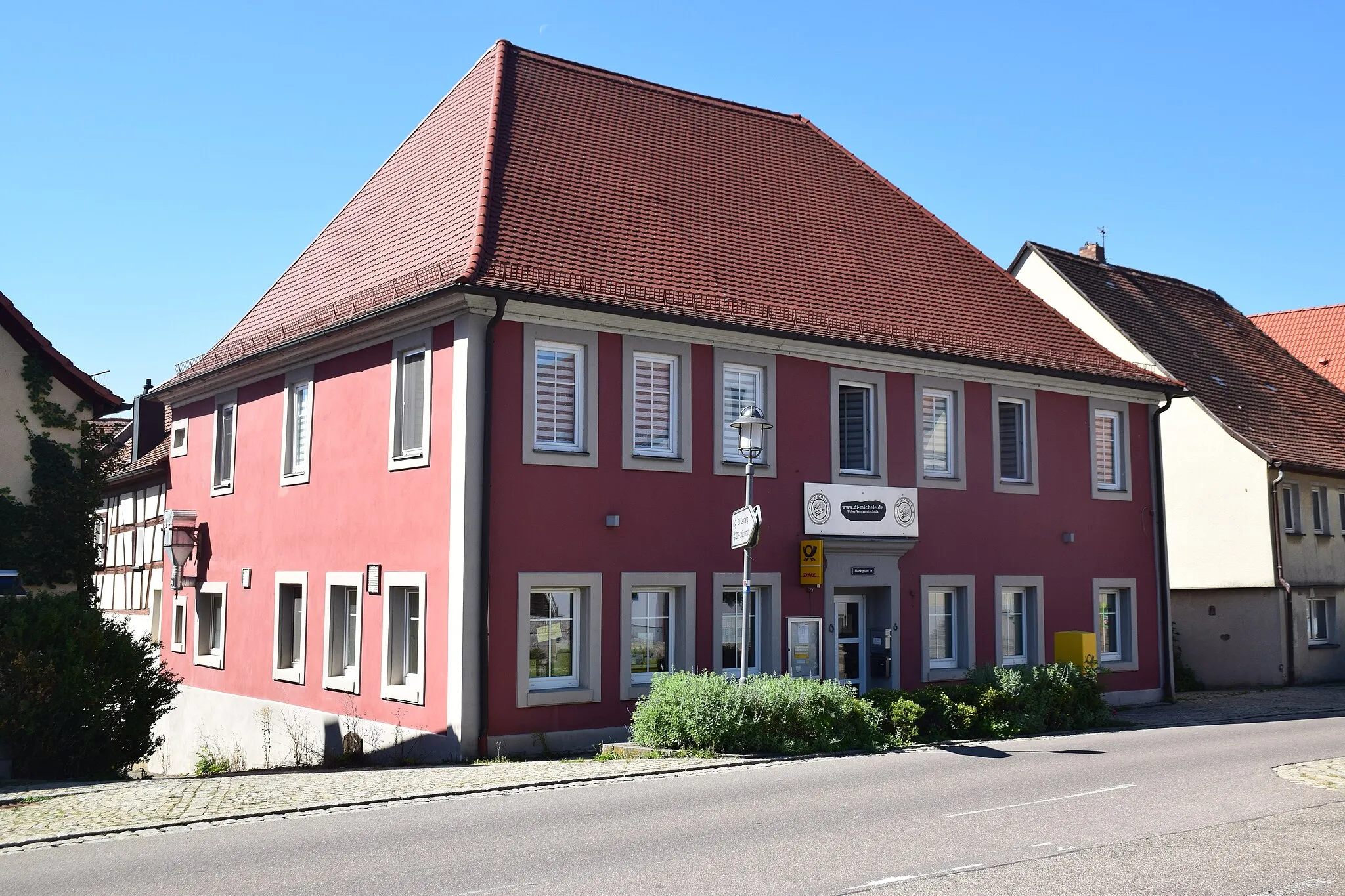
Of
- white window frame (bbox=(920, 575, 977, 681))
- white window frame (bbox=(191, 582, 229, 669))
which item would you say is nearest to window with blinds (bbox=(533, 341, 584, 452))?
white window frame (bbox=(920, 575, 977, 681))

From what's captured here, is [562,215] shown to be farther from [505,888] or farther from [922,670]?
[505,888]

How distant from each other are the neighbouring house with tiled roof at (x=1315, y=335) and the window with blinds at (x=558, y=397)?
28.1 meters

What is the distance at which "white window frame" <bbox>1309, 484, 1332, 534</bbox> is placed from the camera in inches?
1196

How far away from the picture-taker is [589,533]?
654 inches

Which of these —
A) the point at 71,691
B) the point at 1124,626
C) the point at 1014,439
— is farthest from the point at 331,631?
the point at 1124,626

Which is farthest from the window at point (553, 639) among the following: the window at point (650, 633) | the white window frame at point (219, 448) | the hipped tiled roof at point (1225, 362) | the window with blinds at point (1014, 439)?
the hipped tiled roof at point (1225, 362)

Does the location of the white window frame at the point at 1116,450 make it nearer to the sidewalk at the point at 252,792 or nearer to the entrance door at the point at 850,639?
the entrance door at the point at 850,639

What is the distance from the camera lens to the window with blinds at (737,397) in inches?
717

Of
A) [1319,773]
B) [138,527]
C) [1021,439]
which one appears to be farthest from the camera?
[138,527]

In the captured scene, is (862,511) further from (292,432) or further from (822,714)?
(292,432)

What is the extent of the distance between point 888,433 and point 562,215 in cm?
599

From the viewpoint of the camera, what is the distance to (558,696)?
16.0 meters

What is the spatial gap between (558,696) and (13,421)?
8768 mm

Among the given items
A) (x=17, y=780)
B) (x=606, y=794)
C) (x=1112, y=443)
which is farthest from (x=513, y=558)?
(x=1112, y=443)
